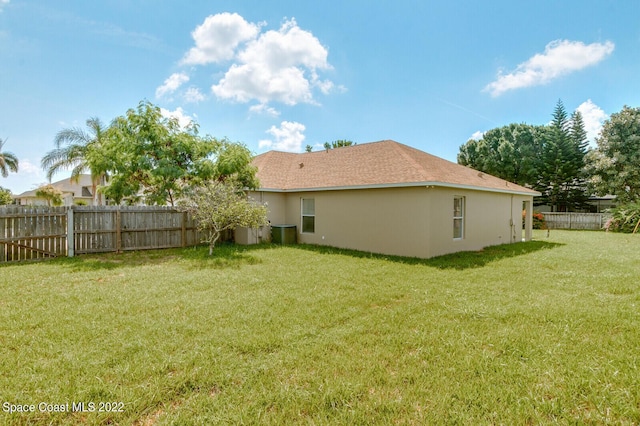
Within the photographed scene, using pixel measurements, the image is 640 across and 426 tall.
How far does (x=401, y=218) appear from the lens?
1012 centimetres

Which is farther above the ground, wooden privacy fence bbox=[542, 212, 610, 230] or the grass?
wooden privacy fence bbox=[542, 212, 610, 230]

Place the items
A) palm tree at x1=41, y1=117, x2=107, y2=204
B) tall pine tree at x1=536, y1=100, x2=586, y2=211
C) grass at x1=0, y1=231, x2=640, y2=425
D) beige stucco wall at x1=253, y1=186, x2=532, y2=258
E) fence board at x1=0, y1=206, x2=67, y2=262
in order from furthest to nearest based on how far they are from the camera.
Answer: tall pine tree at x1=536, y1=100, x2=586, y2=211, palm tree at x1=41, y1=117, x2=107, y2=204, beige stucco wall at x1=253, y1=186, x2=532, y2=258, fence board at x1=0, y1=206, x2=67, y2=262, grass at x1=0, y1=231, x2=640, y2=425

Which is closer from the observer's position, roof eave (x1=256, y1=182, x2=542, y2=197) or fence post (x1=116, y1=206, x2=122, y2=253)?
roof eave (x1=256, y1=182, x2=542, y2=197)

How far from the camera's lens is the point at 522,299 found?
18.0 feet

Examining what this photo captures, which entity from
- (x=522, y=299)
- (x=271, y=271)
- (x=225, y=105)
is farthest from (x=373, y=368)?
(x=225, y=105)

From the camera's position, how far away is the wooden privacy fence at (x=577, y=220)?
2142cm

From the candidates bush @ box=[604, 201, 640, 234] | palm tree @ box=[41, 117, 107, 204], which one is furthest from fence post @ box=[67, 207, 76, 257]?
bush @ box=[604, 201, 640, 234]

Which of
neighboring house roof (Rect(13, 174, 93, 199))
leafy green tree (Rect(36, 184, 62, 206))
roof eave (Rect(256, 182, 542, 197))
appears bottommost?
roof eave (Rect(256, 182, 542, 197))

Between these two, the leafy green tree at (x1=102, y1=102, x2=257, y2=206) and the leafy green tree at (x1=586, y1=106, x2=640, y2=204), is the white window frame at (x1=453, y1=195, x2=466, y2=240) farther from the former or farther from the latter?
the leafy green tree at (x1=586, y1=106, x2=640, y2=204)

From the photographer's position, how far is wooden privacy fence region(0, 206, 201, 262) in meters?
8.69

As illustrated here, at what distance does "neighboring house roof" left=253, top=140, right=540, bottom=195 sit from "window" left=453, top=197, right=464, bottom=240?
680mm

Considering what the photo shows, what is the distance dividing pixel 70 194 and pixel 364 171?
39675 mm

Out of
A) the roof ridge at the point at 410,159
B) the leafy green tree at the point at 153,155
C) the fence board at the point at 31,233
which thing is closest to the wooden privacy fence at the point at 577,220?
the roof ridge at the point at 410,159

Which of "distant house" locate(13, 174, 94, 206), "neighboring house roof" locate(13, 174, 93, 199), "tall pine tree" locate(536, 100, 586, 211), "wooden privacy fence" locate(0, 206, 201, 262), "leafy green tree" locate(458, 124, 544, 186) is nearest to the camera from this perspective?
"wooden privacy fence" locate(0, 206, 201, 262)
